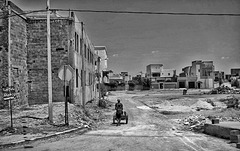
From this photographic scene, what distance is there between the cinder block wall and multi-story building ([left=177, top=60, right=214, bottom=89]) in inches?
2821

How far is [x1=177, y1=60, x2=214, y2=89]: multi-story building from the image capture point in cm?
8444

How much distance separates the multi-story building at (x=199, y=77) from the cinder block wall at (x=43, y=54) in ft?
235

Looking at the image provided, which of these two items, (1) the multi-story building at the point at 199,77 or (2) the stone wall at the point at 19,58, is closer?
(2) the stone wall at the point at 19,58

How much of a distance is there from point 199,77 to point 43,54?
77.0m

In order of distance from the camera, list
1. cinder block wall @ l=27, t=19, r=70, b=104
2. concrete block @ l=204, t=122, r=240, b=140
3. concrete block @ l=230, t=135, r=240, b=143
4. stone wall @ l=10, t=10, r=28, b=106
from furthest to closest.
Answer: cinder block wall @ l=27, t=19, r=70, b=104 → stone wall @ l=10, t=10, r=28, b=106 → concrete block @ l=204, t=122, r=240, b=140 → concrete block @ l=230, t=135, r=240, b=143

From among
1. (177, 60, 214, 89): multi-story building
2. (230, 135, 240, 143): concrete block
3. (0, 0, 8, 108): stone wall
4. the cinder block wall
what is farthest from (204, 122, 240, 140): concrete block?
(177, 60, 214, 89): multi-story building

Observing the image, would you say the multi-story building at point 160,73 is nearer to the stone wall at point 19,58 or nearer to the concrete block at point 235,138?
the stone wall at point 19,58

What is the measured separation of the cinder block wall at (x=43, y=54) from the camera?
18641mm

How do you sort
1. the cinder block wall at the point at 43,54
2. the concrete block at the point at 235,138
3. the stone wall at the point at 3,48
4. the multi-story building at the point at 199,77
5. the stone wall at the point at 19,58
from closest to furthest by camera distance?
the concrete block at the point at 235,138
the stone wall at the point at 3,48
the stone wall at the point at 19,58
the cinder block wall at the point at 43,54
the multi-story building at the point at 199,77

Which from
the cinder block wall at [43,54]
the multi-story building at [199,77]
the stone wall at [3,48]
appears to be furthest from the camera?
the multi-story building at [199,77]

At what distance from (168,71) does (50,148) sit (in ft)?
332

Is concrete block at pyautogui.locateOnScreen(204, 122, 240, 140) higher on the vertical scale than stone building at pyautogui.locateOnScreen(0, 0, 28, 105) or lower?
lower

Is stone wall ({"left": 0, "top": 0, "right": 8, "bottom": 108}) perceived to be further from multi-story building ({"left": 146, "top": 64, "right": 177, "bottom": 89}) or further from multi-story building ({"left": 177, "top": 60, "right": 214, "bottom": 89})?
multi-story building ({"left": 146, "top": 64, "right": 177, "bottom": 89})

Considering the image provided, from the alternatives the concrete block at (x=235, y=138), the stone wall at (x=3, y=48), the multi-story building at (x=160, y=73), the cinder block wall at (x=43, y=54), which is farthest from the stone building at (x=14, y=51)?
the multi-story building at (x=160, y=73)
